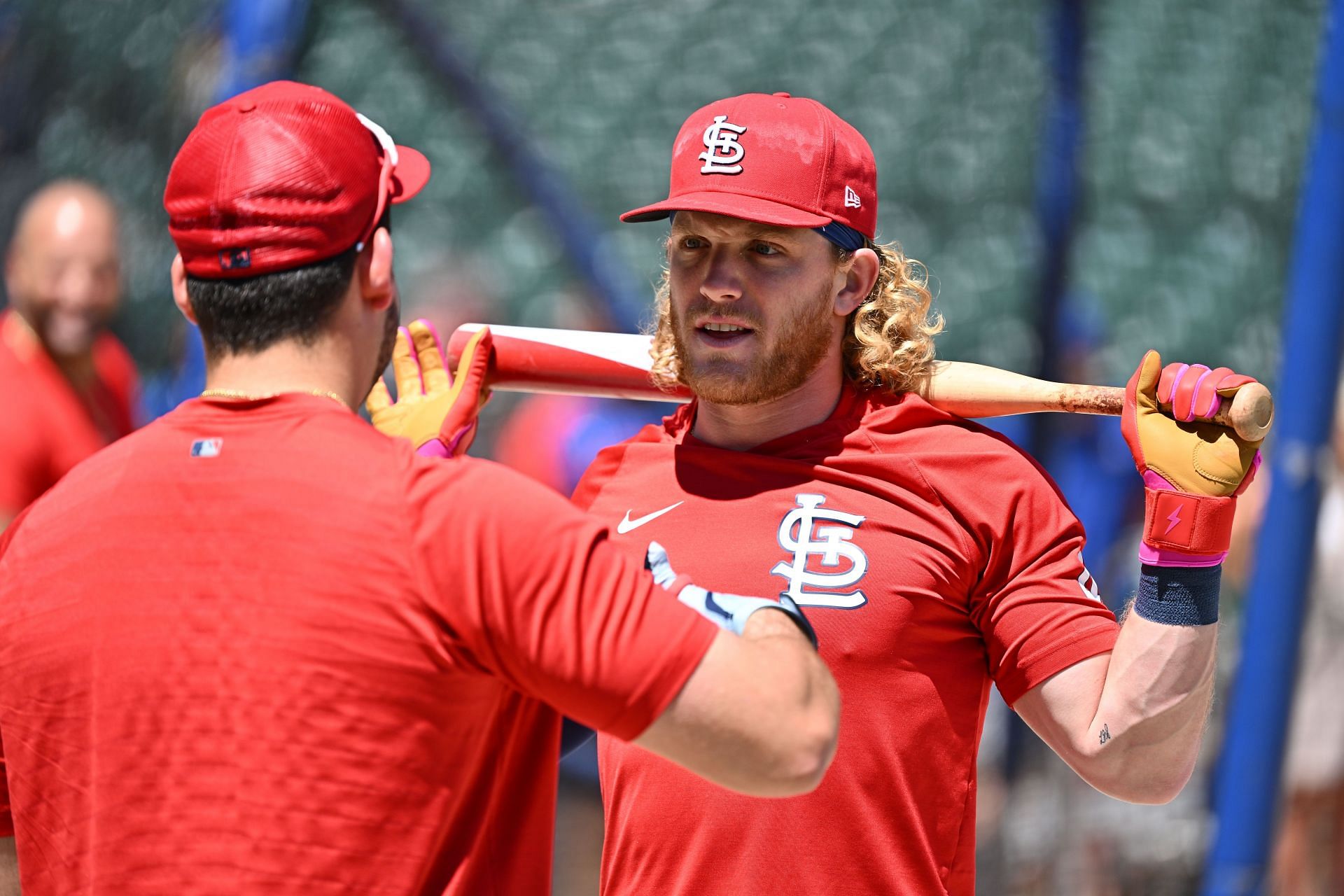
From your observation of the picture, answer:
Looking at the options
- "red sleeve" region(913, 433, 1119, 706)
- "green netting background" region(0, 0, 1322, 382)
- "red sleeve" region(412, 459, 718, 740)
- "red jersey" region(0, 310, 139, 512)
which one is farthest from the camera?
"green netting background" region(0, 0, 1322, 382)

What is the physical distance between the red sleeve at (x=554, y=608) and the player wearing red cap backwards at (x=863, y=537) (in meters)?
0.64

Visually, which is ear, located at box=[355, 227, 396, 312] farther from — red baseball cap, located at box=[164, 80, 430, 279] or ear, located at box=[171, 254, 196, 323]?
ear, located at box=[171, 254, 196, 323]

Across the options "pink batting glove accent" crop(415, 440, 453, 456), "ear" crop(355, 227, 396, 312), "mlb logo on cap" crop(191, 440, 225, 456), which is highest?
"ear" crop(355, 227, 396, 312)

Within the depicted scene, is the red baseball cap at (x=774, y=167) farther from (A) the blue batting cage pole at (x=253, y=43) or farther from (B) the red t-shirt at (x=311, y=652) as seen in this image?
(A) the blue batting cage pole at (x=253, y=43)

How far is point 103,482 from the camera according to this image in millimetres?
1322

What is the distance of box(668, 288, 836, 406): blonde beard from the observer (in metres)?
1.98

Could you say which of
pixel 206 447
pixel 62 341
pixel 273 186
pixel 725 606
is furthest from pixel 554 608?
pixel 62 341

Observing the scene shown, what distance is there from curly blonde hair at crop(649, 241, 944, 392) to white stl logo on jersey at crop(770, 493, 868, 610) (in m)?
0.24

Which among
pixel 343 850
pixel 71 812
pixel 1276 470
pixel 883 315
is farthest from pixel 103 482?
pixel 1276 470

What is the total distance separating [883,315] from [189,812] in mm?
1257

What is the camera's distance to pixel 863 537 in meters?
1.88

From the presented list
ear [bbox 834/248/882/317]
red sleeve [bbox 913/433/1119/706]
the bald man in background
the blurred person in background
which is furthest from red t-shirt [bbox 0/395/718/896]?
the blurred person in background

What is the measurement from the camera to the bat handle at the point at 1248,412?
1659 mm

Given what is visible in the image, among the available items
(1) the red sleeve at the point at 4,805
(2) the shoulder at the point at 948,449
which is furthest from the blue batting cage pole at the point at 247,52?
(1) the red sleeve at the point at 4,805
